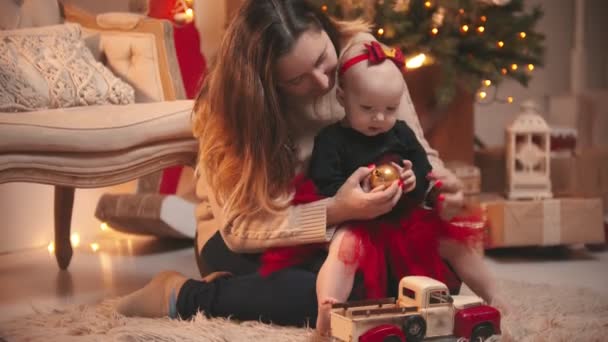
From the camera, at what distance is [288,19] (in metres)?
1.35

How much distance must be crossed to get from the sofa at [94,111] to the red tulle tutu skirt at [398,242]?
52 centimetres

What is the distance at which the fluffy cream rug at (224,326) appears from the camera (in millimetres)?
1377

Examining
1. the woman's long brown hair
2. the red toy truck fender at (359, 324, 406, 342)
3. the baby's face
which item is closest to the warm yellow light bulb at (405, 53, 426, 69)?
the woman's long brown hair

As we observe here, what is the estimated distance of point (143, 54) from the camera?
2064 mm

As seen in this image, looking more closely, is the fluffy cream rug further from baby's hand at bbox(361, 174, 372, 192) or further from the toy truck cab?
baby's hand at bbox(361, 174, 372, 192)

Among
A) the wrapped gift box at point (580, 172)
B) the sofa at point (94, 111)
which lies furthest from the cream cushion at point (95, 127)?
the wrapped gift box at point (580, 172)

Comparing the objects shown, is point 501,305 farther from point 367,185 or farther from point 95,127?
point 95,127

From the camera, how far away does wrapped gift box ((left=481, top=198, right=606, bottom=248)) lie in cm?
221

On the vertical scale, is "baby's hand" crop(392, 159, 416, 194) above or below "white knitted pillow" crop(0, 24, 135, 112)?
below

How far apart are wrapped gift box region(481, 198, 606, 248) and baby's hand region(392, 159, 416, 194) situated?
943 mm

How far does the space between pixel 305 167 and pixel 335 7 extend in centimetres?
94

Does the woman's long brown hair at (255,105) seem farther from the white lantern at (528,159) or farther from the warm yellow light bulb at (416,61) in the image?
the white lantern at (528,159)

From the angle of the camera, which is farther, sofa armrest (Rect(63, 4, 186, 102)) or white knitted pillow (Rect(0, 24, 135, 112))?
sofa armrest (Rect(63, 4, 186, 102))

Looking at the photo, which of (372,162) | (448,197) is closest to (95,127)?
(372,162)
